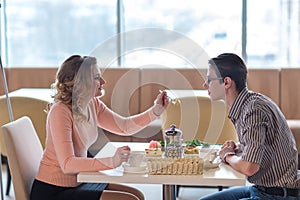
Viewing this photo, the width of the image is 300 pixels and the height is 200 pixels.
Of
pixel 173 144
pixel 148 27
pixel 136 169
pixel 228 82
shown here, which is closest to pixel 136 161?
pixel 136 169

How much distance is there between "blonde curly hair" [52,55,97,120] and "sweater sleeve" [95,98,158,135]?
0.31 m

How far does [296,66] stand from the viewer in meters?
5.36

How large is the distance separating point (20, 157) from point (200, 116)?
65.3 inches

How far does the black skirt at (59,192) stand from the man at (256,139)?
61cm

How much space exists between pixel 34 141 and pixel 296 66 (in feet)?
11.5

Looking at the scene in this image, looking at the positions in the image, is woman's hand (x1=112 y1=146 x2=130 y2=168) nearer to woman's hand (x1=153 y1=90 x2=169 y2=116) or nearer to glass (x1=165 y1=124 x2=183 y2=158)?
glass (x1=165 y1=124 x2=183 y2=158)

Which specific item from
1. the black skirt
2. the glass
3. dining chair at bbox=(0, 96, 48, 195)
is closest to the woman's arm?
the black skirt

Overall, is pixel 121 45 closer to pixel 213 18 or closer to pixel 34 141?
pixel 213 18

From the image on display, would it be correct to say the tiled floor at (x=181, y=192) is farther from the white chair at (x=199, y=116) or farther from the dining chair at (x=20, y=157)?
the dining chair at (x=20, y=157)

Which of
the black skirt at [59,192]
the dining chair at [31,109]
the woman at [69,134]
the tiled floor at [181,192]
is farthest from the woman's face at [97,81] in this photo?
the tiled floor at [181,192]

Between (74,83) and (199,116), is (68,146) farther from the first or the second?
(199,116)

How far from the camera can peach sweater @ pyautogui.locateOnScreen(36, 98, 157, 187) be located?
7.11ft

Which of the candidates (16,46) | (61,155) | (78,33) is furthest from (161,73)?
(61,155)

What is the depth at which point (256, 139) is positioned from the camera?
80.7 inches
